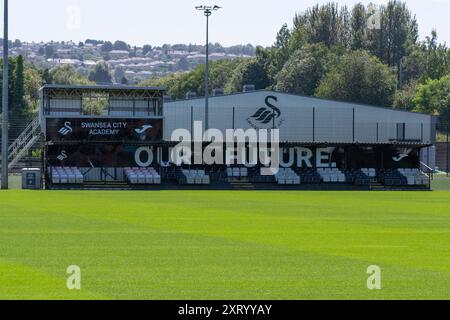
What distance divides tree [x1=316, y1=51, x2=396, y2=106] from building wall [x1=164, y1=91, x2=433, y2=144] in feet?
170

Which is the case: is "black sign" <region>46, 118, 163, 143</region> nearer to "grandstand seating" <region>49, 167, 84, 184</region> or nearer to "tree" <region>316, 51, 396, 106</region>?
"grandstand seating" <region>49, 167, 84, 184</region>

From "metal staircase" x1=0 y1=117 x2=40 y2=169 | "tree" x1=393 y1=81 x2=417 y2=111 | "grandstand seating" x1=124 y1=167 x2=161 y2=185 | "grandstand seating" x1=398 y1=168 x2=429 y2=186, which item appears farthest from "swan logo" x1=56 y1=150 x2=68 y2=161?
"tree" x1=393 y1=81 x2=417 y2=111

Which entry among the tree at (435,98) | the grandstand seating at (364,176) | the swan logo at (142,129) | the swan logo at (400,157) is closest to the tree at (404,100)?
the tree at (435,98)

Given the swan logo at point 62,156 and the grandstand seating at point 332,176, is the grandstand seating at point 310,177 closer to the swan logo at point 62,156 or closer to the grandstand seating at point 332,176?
the grandstand seating at point 332,176

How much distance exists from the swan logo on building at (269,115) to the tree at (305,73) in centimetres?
7388

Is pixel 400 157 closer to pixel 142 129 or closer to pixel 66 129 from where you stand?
pixel 142 129

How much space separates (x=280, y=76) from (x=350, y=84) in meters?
25.3

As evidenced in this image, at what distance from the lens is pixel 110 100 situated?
97750mm

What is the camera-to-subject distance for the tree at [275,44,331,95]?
194m

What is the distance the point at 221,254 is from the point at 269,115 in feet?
307

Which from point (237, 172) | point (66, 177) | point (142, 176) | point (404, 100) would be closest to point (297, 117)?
point (237, 172)

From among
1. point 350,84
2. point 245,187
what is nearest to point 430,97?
point 350,84
